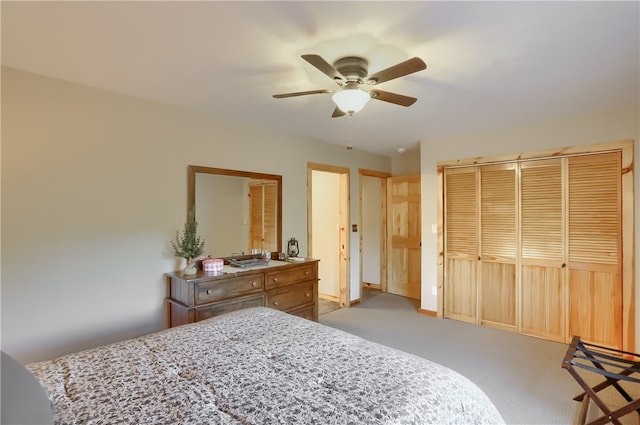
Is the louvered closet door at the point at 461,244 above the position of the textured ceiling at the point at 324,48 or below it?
below

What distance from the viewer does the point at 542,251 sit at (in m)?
3.50

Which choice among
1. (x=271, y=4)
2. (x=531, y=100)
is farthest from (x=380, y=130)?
(x=271, y=4)

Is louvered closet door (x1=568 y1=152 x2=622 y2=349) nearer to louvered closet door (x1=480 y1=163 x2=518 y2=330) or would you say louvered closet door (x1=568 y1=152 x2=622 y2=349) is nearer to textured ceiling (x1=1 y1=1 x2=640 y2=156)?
louvered closet door (x1=480 y1=163 x2=518 y2=330)

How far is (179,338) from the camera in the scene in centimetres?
165

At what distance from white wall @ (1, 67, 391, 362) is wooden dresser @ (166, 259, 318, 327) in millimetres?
313

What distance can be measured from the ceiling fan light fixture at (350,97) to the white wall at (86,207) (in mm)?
1702

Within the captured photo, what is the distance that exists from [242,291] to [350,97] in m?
2.00

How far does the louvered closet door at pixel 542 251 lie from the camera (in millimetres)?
3381

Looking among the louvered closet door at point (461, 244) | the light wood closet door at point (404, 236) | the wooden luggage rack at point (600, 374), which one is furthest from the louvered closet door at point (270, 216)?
the wooden luggage rack at point (600, 374)

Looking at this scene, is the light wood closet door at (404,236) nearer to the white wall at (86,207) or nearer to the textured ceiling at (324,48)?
the textured ceiling at (324,48)

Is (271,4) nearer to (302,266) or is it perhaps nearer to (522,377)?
(302,266)

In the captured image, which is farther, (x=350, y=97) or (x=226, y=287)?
(x=226, y=287)

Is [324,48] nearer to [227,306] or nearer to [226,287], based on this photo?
[226,287]

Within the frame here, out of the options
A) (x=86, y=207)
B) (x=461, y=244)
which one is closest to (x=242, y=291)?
(x=86, y=207)
